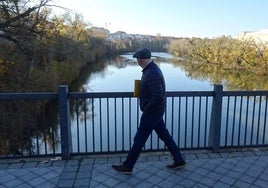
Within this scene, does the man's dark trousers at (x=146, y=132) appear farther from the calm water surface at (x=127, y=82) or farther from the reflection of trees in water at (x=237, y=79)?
the reflection of trees in water at (x=237, y=79)

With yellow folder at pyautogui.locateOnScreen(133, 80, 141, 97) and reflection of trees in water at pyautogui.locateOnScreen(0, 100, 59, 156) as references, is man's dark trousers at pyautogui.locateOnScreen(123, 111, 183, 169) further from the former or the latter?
reflection of trees in water at pyautogui.locateOnScreen(0, 100, 59, 156)

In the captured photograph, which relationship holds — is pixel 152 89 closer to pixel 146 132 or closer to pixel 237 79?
pixel 146 132

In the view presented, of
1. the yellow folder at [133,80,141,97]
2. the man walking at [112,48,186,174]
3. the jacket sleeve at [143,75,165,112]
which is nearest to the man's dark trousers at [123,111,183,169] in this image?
the man walking at [112,48,186,174]

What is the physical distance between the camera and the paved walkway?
3.43m

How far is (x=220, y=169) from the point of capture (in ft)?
12.6

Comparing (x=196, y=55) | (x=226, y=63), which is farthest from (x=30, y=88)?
(x=196, y=55)

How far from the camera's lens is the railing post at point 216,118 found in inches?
171

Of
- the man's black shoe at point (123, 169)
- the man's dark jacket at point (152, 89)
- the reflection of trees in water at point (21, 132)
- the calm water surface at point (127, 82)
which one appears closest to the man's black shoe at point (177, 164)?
the man's black shoe at point (123, 169)

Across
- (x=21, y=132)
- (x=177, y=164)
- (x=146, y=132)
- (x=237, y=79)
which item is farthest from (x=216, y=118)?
(x=237, y=79)

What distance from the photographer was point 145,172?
12.2ft

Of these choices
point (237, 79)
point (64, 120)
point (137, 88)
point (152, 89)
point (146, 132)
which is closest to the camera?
point (152, 89)

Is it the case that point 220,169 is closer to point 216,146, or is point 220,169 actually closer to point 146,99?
point 216,146

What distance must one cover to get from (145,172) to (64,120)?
1434 millimetres

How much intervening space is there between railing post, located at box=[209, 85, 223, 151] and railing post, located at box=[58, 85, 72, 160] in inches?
91.8
